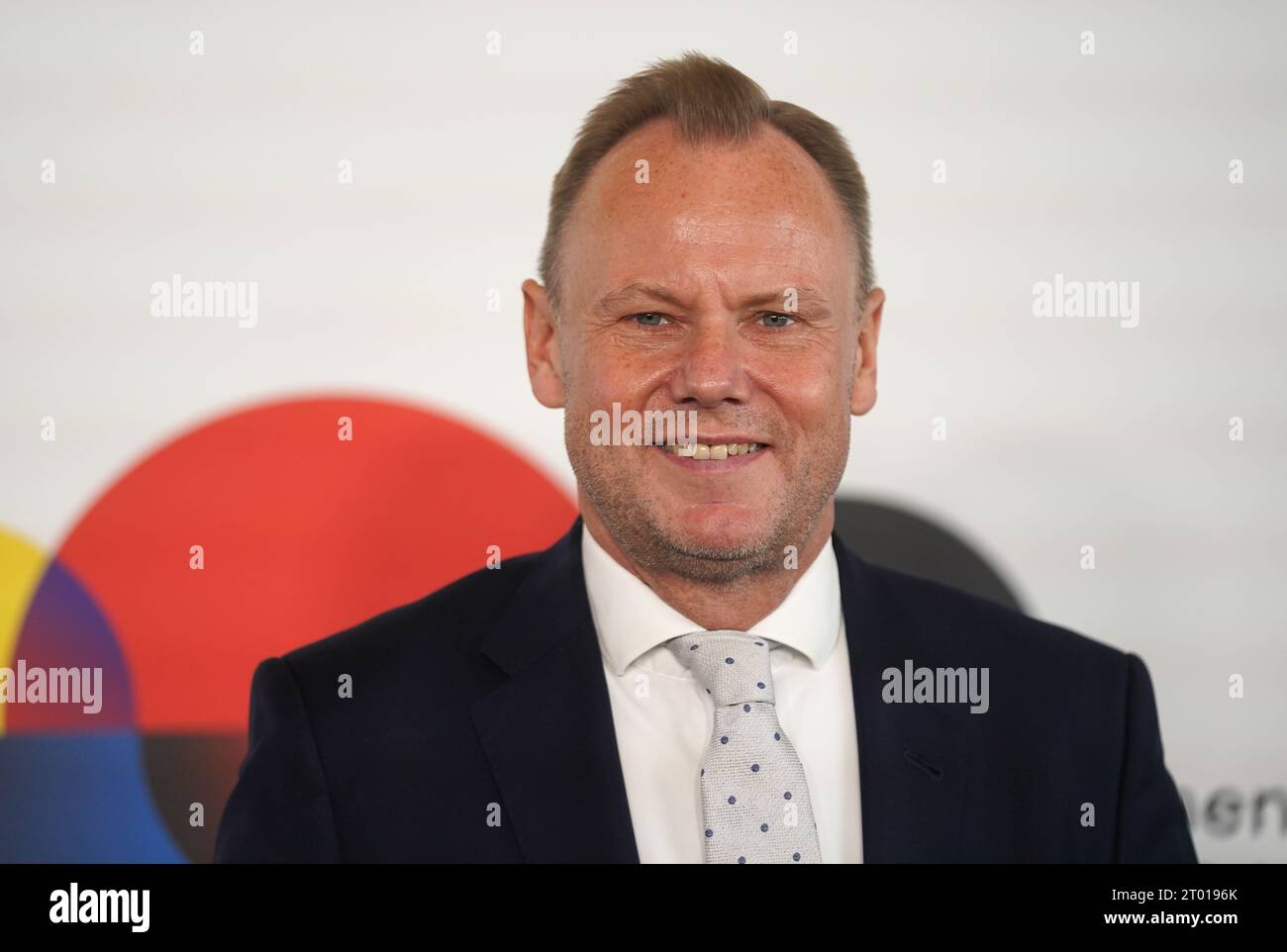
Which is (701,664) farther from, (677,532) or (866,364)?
(866,364)

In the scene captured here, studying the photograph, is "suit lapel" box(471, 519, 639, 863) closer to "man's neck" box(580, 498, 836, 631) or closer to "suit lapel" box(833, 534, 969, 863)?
"man's neck" box(580, 498, 836, 631)

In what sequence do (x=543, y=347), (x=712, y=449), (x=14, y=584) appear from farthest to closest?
1. (x=14, y=584)
2. (x=543, y=347)
3. (x=712, y=449)

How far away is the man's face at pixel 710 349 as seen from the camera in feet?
7.39

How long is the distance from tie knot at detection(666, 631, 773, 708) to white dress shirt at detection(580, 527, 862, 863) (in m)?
0.03

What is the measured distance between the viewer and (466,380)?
3.15m

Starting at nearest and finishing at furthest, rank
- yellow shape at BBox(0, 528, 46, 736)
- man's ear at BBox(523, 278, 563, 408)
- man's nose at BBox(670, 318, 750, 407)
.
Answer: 1. man's nose at BBox(670, 318, 750, 407)
2. man's ear at BBox(523, 278, 563, 408)
3. yellow shape at BBox(0, 528, 46, 736)

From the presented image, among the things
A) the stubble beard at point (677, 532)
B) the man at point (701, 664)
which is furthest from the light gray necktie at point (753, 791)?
the stubble beard at point (677, 532)

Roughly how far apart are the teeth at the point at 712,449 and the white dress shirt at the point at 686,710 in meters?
0.22

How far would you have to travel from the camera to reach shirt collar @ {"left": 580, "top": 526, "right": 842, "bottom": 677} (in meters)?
2.25

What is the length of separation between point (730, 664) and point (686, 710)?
109 millimetres

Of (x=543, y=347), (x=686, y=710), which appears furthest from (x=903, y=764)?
(x=543, y=347)

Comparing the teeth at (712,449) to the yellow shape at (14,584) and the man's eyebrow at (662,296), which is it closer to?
the man's eyebrow at (662,296)

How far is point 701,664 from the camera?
7.27 ft

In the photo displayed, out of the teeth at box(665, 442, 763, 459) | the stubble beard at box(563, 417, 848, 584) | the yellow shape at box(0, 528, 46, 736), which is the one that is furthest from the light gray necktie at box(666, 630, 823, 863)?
the yellow shape at box(0, 528, 46, 736)
